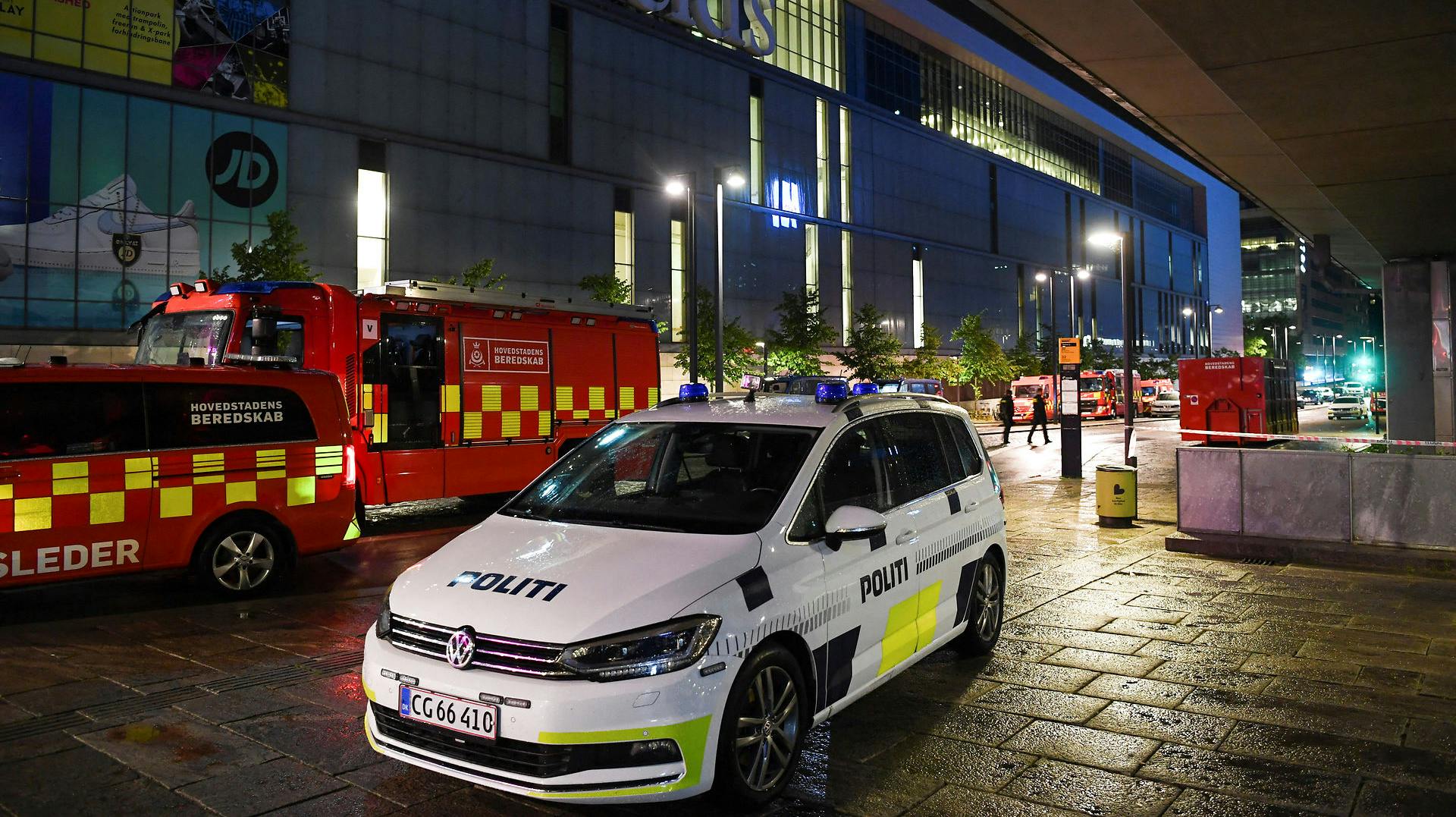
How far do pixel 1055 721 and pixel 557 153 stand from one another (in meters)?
39.4

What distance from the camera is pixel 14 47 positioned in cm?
2825

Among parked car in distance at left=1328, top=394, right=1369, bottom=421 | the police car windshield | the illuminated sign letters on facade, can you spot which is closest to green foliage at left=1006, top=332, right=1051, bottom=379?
parked car in distance at left=1328, top=394, right=1369, bottom=421

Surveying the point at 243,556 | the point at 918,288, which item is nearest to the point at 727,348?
the point at 918,288

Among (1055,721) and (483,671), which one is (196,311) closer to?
(483,671)

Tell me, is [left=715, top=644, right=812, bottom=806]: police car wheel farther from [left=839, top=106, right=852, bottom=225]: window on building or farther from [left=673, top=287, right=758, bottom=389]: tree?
[left=839, top=106, right=852, bottom=225]: window on building

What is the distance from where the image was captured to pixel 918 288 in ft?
203

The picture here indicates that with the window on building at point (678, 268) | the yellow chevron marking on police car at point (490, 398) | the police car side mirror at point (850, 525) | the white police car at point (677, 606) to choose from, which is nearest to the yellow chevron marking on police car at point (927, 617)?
the white police car at point (677, 606)

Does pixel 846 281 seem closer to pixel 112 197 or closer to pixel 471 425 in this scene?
pixel 112 197

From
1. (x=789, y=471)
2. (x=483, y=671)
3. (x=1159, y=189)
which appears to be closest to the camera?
(x=483, y=671)

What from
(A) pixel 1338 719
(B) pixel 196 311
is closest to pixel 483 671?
(A) pixel 1338 719

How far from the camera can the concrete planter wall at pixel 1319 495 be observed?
9.63 m

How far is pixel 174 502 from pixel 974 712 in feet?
21.1

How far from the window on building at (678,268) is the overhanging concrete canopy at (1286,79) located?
32.9 metres

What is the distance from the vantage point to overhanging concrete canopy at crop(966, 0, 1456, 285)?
7.75 m
